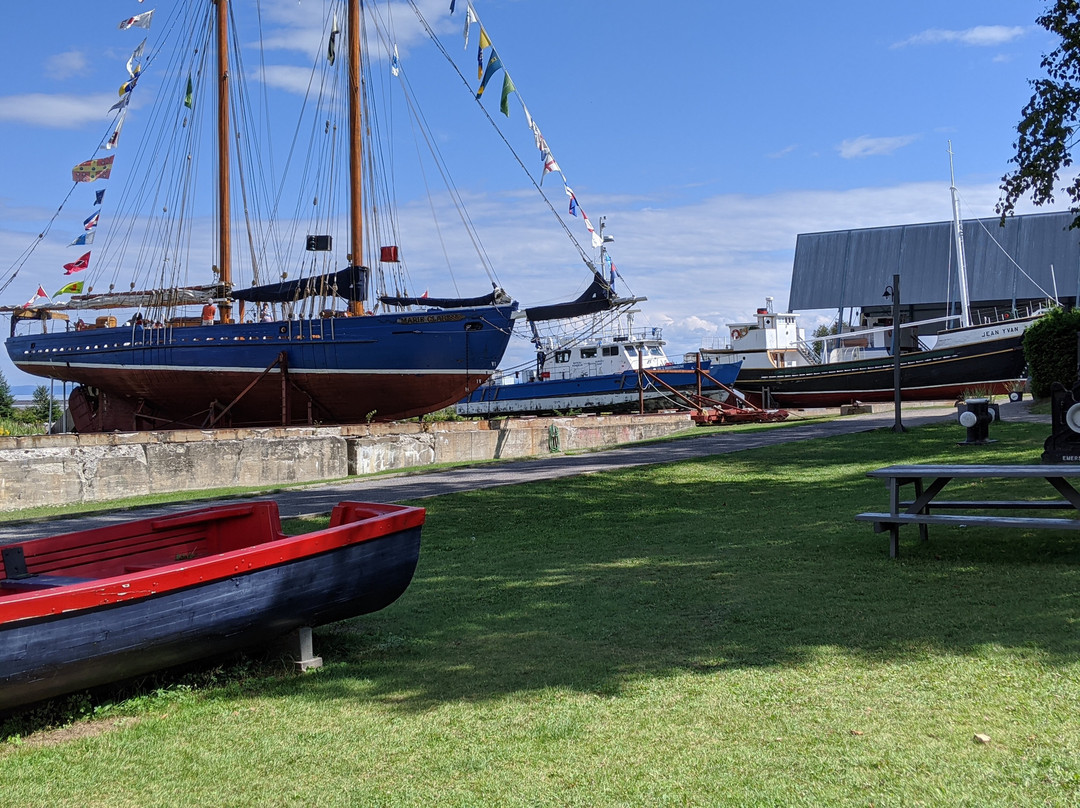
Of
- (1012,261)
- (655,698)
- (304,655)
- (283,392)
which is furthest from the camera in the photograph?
(1012,261)

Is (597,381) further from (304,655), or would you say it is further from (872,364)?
(304,655)

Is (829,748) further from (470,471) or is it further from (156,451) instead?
(156,451)

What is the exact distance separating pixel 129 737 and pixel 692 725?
2.70 meters

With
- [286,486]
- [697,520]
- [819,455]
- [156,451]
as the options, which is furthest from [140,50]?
[697,520]

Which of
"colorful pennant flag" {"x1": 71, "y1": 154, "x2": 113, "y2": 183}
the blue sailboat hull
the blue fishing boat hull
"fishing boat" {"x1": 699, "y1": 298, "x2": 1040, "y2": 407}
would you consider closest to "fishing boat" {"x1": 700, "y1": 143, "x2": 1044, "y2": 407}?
"fishing boat" {"x1": 699, "y1": 298, "x2": 1040, "y2": 407}

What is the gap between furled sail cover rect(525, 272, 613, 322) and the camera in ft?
91.4

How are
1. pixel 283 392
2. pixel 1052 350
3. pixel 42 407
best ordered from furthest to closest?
1. pixel 42 407
2. pixel 283 392
3. pixel 1052 350

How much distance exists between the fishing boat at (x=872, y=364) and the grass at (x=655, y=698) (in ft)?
88.3

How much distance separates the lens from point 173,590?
487 centimetres

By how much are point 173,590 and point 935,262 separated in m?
54.9

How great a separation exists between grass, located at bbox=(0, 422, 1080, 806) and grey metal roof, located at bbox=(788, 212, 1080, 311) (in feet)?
156

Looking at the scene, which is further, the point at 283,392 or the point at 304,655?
the point at 283,392

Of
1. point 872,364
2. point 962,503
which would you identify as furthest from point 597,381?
point 962,503

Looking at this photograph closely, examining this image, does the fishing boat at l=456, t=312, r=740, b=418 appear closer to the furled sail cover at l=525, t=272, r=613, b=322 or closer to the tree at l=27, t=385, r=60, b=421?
the furled sail cover at l=525, t=272, r=613, b=322
